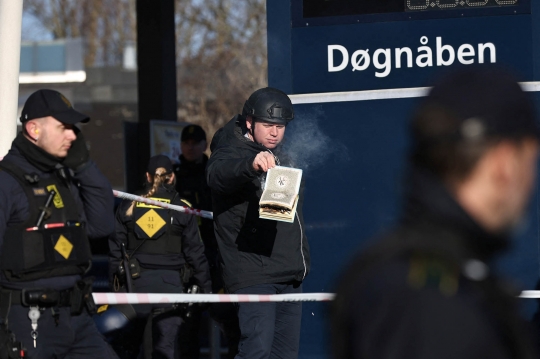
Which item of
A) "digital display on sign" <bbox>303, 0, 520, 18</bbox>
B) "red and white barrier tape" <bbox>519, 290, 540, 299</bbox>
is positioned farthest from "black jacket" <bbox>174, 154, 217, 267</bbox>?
"red and white barrier tape" <bbox>519, 290, 540, 299</bbox>

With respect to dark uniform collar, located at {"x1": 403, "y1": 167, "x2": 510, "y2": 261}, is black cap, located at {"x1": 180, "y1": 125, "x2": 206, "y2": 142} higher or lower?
higher

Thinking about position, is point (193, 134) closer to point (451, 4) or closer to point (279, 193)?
point (451, 4)

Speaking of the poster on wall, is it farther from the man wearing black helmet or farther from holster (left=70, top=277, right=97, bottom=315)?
holster (left=70, top=277, right=97, bottom=315)

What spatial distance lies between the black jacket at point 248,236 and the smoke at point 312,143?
970 millimetres

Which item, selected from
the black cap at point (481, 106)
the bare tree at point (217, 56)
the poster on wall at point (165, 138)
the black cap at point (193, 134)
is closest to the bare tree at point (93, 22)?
the bare tree at point (217, 56)

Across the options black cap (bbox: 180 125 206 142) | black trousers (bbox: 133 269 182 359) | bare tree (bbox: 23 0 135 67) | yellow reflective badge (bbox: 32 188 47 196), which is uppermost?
bare tree (bbox: 23 0 135 67)

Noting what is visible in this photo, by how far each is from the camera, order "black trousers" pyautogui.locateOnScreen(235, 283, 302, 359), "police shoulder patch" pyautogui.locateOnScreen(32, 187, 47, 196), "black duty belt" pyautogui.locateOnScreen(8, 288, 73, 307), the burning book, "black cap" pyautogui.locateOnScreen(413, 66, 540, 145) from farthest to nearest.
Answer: "black trousers" pyautogui.locateOnScreen(235, 283, 302, 359) → the burning book → "police shoulder patch" pyautogui.locateOnScreen(32, 187, 47, 196) → "black duty belt" pyautogui.locateOnScreen(8, 288, 73, 307) → "black cap" pyautogui.locateOnScreen(413, 66, 540, 145)

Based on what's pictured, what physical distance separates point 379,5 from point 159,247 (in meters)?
2.51

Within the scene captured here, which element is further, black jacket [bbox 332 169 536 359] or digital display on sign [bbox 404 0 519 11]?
digital display on sign [bbox 404 0 519 11]

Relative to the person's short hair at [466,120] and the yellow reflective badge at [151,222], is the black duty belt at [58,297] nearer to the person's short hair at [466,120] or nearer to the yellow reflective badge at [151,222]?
the yellow reflective badge at [151,222]

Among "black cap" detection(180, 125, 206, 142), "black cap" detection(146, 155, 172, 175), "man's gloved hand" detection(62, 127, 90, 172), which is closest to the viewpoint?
"man's gloved hand" detection(62, 127, 90, 172)

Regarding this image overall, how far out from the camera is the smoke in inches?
245

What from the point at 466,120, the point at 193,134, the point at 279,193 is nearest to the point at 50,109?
the point at 279,193

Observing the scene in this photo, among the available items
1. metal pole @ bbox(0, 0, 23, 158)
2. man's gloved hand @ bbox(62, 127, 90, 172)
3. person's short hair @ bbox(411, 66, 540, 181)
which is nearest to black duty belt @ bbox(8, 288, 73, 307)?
man's gloved hand @ bbox(62, 127, 90, 172)
